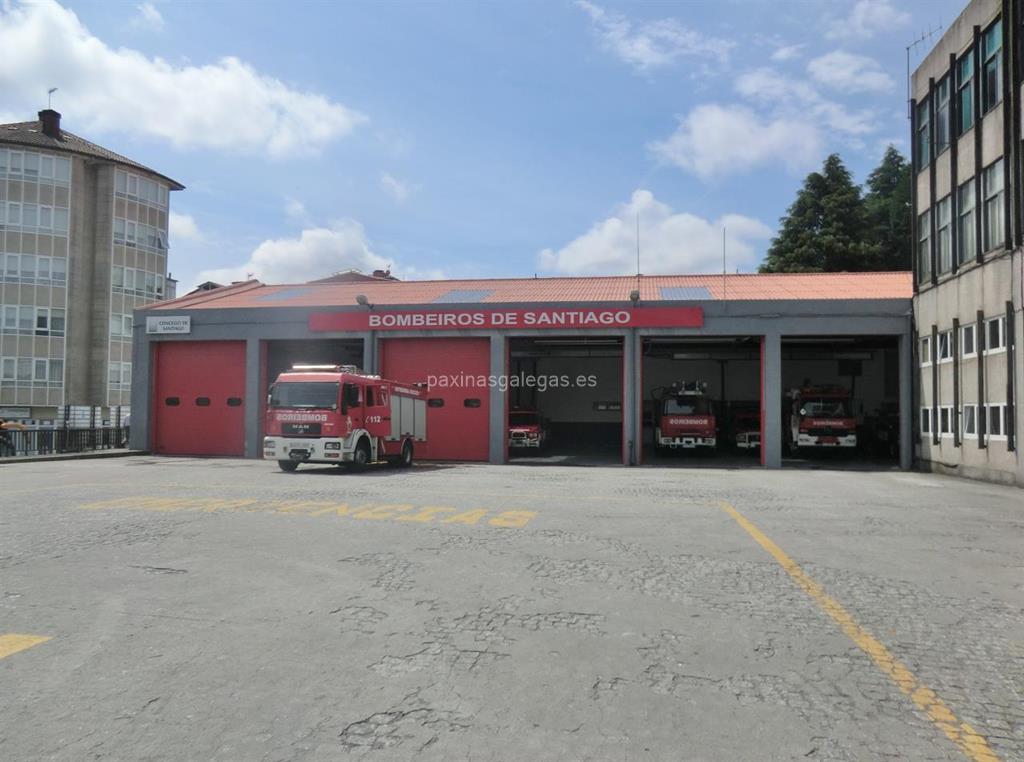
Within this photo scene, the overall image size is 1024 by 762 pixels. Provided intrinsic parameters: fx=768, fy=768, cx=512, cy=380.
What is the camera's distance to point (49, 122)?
52531mm

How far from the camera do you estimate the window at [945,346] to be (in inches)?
892

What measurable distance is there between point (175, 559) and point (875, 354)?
35707 mm

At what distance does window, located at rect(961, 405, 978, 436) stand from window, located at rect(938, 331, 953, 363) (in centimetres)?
183

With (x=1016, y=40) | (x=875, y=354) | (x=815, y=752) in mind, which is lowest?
(x=815, y=752)

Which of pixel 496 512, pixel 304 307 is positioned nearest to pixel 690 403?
pixel 304 307

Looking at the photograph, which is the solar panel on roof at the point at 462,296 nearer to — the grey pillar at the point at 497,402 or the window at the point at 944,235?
the grey pillar at the point at 497,402

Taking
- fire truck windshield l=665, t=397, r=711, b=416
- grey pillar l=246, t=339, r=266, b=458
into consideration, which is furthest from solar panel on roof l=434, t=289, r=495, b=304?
fire truck windshield l=665, t=397, r=711, b=416

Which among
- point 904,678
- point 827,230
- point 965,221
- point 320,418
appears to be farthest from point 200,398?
point 827,230

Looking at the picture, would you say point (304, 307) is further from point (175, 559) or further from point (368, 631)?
point (368, 631)

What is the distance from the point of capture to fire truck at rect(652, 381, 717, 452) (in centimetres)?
2961

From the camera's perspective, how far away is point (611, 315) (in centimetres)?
2698

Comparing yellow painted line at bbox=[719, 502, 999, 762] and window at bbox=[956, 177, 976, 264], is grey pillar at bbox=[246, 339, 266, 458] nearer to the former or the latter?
window at bbox=[956, 177, 976, 264]

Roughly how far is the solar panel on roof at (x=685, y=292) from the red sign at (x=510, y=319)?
4.76ft

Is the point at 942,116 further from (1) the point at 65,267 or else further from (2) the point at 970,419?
(1) the point at 65,267
